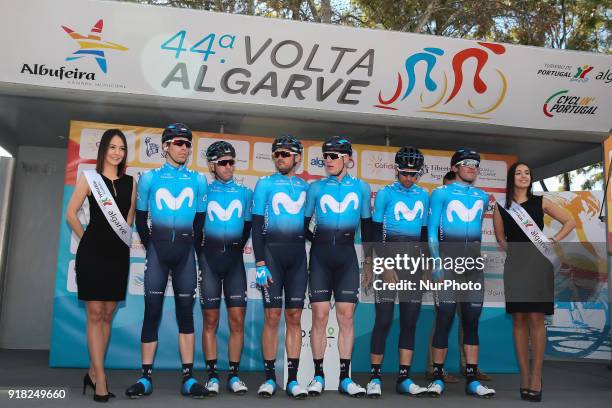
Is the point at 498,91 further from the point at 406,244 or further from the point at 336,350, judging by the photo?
the point at 336,350

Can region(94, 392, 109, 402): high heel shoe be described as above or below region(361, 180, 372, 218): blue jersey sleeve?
below

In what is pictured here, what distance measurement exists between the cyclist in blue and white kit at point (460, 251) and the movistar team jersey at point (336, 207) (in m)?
0.75

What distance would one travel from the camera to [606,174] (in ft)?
18.7

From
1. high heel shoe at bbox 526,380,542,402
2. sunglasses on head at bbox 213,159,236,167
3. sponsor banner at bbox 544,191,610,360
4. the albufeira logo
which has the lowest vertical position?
high heel shoe at bbox 526,380,542,402

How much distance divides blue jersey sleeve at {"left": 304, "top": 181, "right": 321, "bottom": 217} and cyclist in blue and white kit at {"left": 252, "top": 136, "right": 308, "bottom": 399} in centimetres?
8

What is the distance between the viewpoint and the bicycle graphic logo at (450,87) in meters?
6.11

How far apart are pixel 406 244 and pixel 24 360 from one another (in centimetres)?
481

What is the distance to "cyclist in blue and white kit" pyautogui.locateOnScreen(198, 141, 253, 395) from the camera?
462 cm

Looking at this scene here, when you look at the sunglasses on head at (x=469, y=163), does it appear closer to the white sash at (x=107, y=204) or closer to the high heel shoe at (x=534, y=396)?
the high heel shoe at (x=534, y=396)

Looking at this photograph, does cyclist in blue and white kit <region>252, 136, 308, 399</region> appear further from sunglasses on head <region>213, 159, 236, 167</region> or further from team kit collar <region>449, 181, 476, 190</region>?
team kit collar <region>449, 181, 476, 190</region>

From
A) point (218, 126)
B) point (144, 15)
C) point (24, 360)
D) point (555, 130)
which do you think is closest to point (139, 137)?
point (218, 126)

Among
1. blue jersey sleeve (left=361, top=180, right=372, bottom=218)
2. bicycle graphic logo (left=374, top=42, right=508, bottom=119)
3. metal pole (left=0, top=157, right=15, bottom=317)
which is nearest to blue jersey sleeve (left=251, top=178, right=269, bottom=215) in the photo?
blue jersey sleeve (left=361, top=180, right=372, bottom=218)

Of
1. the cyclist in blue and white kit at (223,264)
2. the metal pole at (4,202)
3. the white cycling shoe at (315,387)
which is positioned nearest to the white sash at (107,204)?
the cyclist in blue and white kit at (223,264)

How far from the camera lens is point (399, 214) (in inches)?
195
